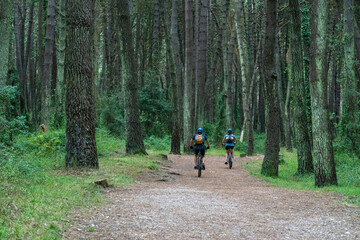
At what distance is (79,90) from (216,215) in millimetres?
6241

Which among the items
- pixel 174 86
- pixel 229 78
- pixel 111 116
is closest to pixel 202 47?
pixel 229 78

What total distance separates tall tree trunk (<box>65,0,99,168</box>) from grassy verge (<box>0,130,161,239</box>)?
→ 1.92 feet

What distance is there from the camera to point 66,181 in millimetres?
10375

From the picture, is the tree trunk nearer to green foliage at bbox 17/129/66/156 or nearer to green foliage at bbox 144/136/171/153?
green foliage at bbox 144/136/171/153

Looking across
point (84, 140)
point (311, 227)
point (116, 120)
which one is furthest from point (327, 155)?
point (116, 120)

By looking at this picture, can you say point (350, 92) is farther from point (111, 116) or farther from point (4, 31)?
point (111, 116)

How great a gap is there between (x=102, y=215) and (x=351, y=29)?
51.5 feet

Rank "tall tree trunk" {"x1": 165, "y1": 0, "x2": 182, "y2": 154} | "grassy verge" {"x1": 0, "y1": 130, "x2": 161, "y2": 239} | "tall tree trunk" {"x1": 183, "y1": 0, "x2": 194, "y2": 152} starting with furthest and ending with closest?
"tall tree trunk" {"x1": 183, "y1": 0, "x2": 194, "y2": 152} < "tall tree trunk" {"x1": 165, "y1": 0, "x2": 182, "y2": 154} < "grassy verge" {"x1": 0, "y1": 130, "x2": 161, "y2": 239}

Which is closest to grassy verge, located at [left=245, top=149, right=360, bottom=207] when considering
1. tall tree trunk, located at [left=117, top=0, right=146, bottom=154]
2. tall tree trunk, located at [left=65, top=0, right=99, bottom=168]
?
tall tree trunk, located at [left=117, top=0, right=146, bottom=154]

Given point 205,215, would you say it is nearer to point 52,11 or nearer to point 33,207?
point 33,207

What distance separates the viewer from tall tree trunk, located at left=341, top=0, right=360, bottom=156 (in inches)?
724

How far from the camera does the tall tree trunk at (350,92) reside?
18.4m

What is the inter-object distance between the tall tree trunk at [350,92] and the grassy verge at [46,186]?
8.69 m

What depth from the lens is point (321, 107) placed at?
12961 millimetres
